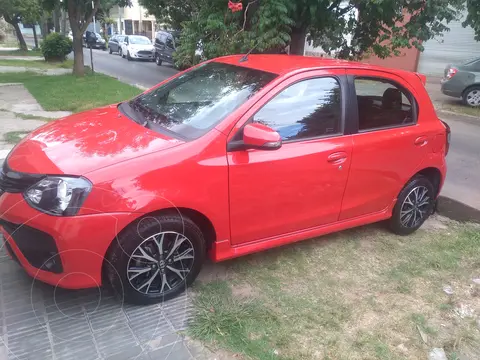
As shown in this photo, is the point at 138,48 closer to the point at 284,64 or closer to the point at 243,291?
the point at 284,64

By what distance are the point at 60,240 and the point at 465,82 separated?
12455 mm

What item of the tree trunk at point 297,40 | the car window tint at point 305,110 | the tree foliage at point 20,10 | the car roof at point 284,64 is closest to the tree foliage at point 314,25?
the tree trunk at point 297,40

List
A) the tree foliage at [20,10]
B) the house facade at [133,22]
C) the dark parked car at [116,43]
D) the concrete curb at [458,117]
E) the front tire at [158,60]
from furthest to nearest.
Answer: the house facade at [133,22] → the dark parked car at [116,43] → the tree foliage at [20,10] → the front tire at [158,60] → the concrete curb at [458,117]

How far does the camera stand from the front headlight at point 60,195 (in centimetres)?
253

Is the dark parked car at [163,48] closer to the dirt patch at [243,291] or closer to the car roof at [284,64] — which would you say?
the car roof at [284,64]

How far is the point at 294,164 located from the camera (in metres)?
3.21

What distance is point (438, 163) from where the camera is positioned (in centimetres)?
423

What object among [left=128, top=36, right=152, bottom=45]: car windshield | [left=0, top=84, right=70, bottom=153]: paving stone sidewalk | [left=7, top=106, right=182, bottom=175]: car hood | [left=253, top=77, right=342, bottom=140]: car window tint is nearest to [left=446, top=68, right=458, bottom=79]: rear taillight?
[left=0, top=84, right=70, bottom=153]: paving stone sidewalk

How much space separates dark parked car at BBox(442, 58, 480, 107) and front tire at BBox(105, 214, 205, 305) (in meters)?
11.6

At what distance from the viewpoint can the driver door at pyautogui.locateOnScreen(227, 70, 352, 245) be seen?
3055mm

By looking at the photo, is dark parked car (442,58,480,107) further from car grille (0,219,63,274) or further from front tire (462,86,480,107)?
car grille (0,219,63,274)

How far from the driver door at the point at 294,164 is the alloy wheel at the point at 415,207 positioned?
0.97m

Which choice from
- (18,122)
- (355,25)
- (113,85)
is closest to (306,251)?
Result: (355,25)

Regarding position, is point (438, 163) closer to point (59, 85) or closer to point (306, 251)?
point (306, 251)
